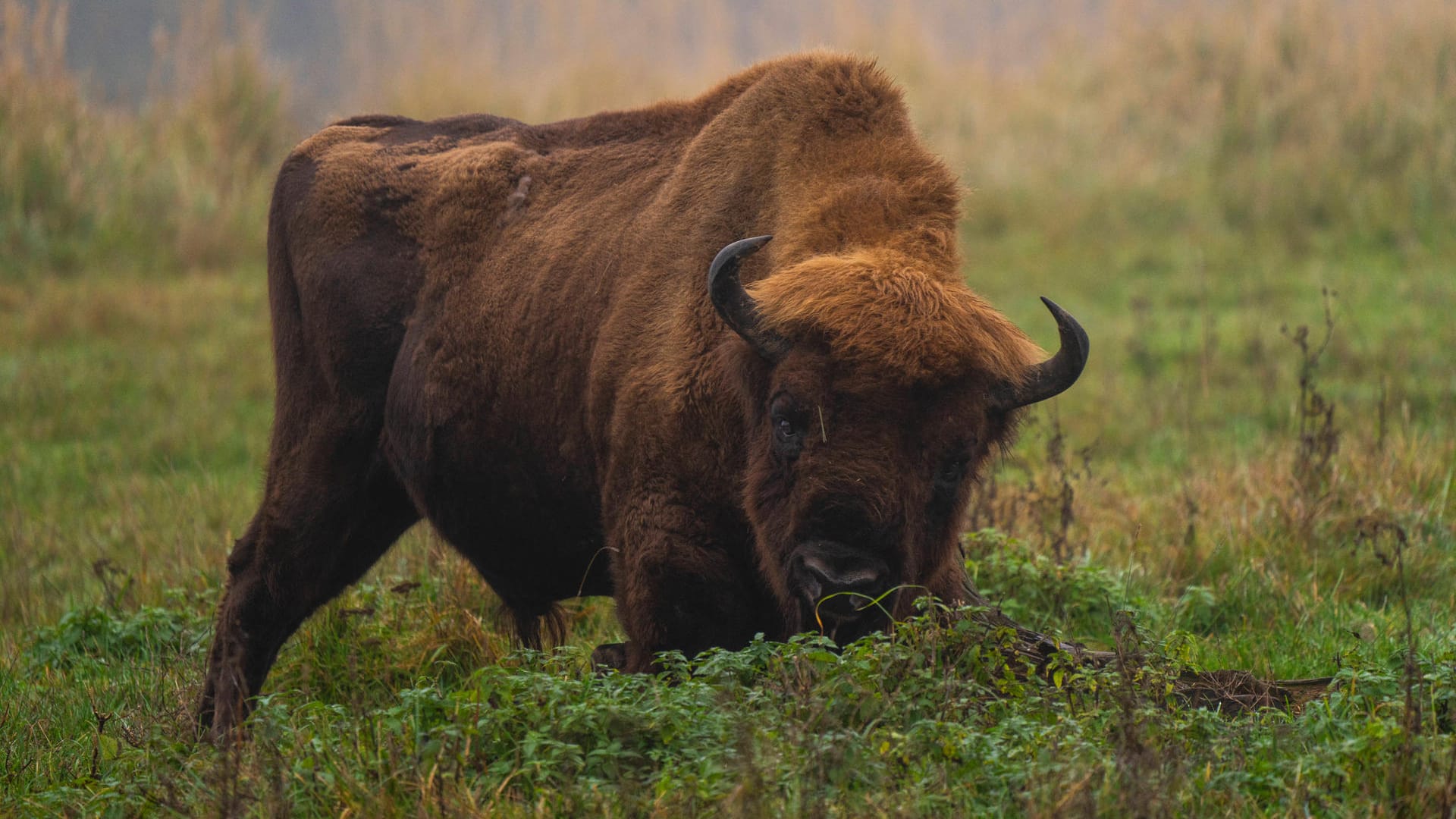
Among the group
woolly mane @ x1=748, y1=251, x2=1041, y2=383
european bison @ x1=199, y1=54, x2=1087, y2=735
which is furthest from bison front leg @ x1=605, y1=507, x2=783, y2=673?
woolly mane @ x1=748, y1=251, x2=1041, y2=383

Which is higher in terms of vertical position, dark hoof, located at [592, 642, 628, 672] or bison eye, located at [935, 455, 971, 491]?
bison eye, located at [935, 455, 971, 491]

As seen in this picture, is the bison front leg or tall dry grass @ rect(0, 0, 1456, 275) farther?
tall dry grass @ rect(0, 0, 1456, 275)

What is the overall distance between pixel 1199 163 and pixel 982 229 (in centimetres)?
246

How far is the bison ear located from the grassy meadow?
2.57 feet

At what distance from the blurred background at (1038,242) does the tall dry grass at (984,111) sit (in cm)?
4

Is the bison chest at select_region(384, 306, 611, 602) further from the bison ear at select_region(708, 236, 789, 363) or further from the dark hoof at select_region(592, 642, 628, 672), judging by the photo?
the bison ear at select_region(708, 236, 789, 363)

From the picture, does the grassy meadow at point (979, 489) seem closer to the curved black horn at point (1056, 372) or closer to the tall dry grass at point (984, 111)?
the tall dry grass at point (984, 111)

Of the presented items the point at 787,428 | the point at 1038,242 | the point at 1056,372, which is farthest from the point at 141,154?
the point at 1056,372

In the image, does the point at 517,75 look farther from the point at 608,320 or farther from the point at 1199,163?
the point at 608,320

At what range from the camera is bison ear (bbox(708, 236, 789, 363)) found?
411cm

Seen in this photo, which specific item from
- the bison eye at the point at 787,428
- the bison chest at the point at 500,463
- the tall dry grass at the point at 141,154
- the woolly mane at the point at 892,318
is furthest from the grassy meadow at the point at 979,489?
the bison eye at the point at 787,428

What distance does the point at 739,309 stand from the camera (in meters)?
4.12

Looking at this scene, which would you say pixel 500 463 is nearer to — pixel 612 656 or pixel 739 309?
pixel 612 656

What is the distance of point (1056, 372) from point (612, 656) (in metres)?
1.67
